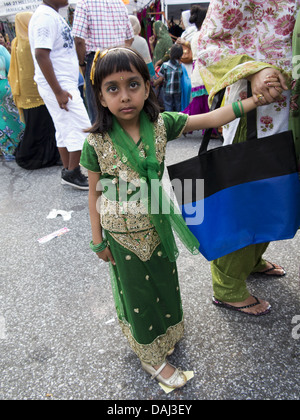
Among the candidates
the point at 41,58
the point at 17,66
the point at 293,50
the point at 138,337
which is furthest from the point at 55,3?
the point at 138,337

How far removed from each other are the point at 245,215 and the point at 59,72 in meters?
2.54

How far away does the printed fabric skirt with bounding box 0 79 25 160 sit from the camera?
457 cm

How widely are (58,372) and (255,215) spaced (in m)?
1.21

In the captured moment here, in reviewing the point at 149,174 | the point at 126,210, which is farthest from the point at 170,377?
the point at 149,174

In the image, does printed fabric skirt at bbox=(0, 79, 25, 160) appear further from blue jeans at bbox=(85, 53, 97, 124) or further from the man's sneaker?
the man's sneaker

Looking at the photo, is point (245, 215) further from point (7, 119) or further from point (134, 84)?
point (7, 119)

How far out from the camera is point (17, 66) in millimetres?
3912

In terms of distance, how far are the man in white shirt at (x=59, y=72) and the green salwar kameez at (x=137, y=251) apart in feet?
6.76

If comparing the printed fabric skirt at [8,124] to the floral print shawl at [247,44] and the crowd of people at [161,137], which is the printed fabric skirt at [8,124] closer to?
the crowd of people at [161,137]

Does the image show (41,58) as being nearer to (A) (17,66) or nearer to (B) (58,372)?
(A) (17,66)

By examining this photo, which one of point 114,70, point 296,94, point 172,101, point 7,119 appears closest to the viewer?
point 114,70

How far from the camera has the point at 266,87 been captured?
1.18 metres

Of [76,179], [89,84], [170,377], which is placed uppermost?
[89,84]

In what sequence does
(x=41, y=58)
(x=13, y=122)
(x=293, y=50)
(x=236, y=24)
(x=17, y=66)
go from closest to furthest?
(x=293, y=50) < (x=236, y=24) < (x=41, y=58) < (x=17, y=66) < (x=13, y=122)
